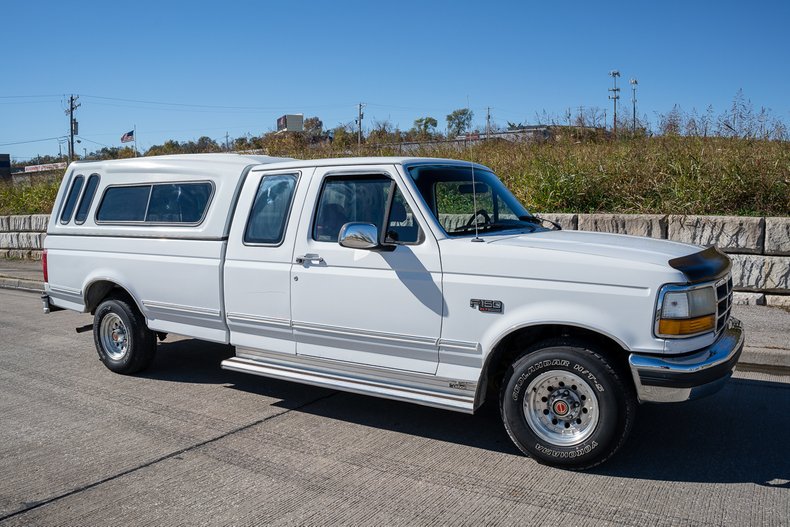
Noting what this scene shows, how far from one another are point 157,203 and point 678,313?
4.88 meters

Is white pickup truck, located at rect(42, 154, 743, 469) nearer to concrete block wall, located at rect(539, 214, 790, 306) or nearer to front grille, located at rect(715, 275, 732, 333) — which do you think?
front grille, located at rect(715, 275, 732, 333)

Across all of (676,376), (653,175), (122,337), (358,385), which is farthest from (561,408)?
(653,175)

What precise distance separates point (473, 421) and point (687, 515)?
1960 millimetres

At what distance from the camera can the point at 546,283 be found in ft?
14.5

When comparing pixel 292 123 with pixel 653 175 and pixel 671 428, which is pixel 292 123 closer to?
pixel 653 175

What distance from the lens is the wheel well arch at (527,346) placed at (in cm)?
442

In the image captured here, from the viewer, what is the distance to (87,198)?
24.0 ft

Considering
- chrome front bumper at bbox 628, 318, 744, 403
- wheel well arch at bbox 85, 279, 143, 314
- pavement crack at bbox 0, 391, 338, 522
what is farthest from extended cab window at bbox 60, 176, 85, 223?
chrome front bumper at bbox 628, 318, 744, 403

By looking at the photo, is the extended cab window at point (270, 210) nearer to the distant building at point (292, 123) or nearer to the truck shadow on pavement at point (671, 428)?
the truck shadow on pavement at point (671, 428)

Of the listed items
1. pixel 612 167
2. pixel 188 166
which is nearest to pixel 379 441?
pixel 188 166

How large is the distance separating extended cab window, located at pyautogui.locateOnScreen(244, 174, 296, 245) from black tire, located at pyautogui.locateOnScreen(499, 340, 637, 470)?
229cm

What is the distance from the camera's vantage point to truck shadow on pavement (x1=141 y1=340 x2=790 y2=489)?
4.44m

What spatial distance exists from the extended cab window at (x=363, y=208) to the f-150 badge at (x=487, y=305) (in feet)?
2.14

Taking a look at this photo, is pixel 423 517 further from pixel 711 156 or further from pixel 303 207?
pixel 711 156
